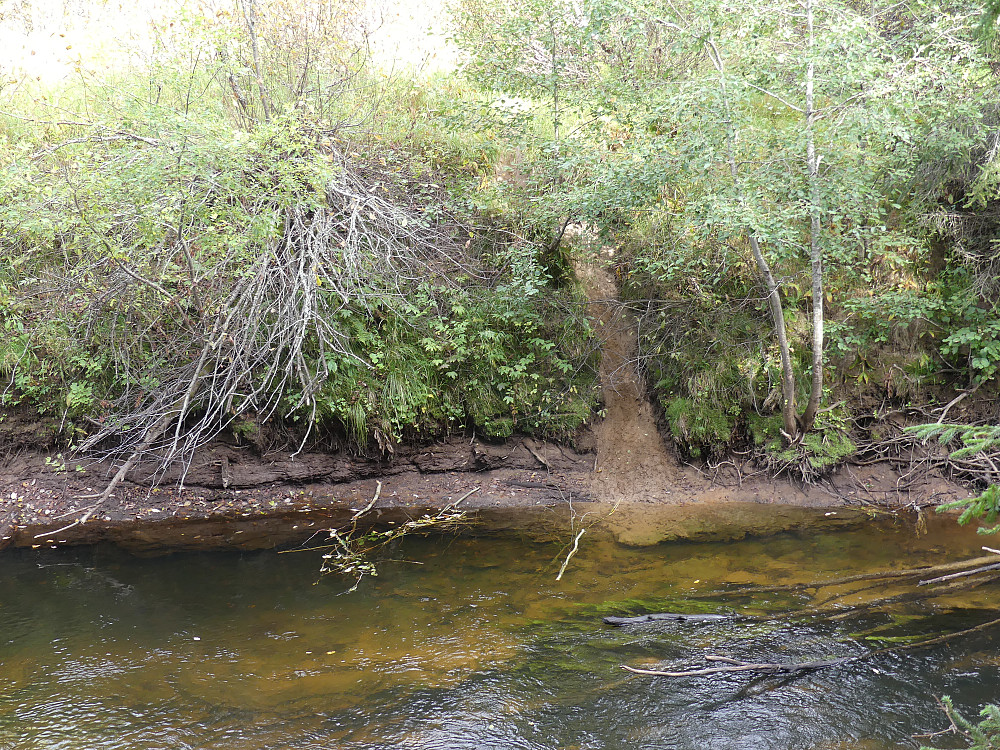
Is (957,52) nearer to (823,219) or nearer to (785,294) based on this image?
(823,219)

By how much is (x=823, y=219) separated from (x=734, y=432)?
2690mm

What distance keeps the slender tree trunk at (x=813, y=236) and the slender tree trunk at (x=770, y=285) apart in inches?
7.8

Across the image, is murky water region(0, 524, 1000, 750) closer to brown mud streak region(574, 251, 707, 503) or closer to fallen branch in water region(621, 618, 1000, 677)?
fallen branch in water region(621, 618, 1000, 677)

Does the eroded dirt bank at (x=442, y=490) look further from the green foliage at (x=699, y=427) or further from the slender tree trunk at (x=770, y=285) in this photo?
the slender tree trunk at (x=770, y=285)

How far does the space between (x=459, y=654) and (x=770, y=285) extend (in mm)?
4660

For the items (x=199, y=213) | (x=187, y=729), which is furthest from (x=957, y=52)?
(x=187, y=729)

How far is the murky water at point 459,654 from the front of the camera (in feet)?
13.4

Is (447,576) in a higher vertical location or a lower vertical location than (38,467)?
lower

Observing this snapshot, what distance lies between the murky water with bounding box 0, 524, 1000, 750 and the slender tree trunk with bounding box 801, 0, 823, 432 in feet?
5.41

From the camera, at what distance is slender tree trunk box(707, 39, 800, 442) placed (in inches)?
232

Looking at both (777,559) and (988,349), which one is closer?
(777,559)

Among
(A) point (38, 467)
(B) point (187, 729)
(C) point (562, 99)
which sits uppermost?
(C) point (562, 99)

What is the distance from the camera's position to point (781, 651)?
15.4ft

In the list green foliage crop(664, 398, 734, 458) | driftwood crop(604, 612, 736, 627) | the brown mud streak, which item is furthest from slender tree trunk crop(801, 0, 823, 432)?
driftwood crop(604, 612, 736, 627)
